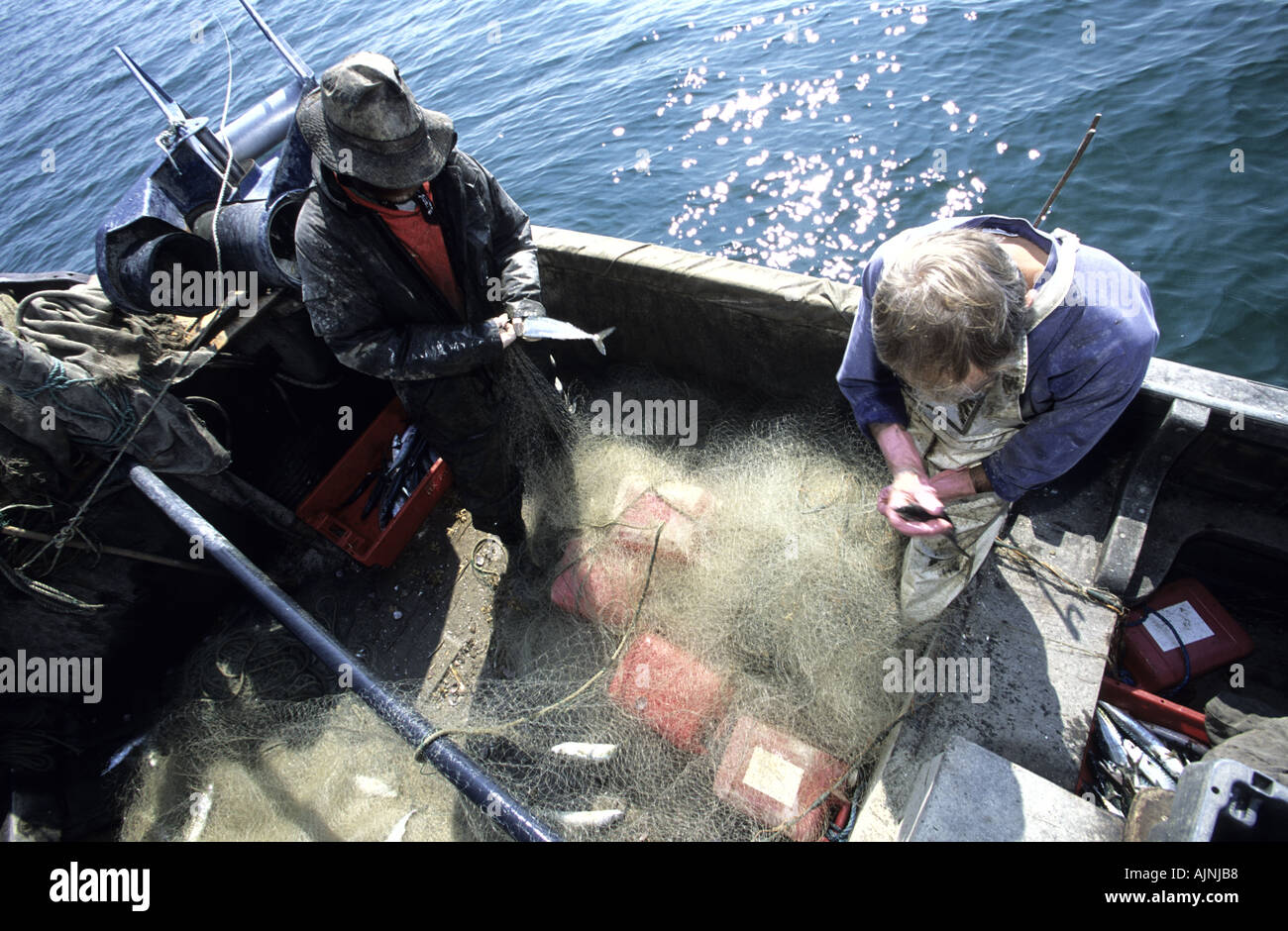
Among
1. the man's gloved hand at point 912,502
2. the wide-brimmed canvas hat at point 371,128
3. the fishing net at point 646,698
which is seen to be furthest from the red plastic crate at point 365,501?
the man's gloved hand at point 912,502

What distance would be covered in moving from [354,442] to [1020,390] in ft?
14.4

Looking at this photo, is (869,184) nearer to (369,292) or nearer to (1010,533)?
(1010,533)

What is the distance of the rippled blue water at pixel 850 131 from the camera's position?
6785mm

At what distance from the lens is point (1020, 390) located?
233 cm

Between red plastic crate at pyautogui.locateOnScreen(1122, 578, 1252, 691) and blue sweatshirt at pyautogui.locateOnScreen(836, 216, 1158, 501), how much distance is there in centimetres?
147

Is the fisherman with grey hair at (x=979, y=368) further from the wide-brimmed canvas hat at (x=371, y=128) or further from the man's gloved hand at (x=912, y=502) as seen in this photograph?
the wide-brimmed canvas hat at (x=371, y=128)

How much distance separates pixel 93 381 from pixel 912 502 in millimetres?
4267

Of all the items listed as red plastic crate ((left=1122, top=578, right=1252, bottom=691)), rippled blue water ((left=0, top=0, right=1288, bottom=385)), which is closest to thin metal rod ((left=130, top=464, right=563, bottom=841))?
red plastic crate ((left=1122, top=578, right=1252, bottom=691))

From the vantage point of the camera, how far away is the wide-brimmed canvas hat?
2.82 metres

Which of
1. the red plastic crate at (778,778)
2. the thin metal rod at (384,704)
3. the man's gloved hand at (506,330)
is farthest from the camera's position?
the man's gloved hand at (506,330)

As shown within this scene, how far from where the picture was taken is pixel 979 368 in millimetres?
1989

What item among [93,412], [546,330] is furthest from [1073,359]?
[93,412]

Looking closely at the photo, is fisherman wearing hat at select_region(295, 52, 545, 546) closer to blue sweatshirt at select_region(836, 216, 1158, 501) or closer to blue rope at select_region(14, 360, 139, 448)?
blue rope at select_region(14, 360, 139, 448)

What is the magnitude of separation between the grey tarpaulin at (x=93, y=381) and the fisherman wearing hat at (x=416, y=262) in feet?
4.54
